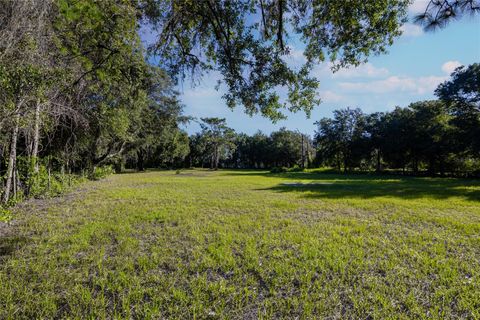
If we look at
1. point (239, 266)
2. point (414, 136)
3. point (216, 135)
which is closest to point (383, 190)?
point (239, 266)

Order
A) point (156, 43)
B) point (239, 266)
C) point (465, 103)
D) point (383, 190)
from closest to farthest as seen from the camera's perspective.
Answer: point (239, 266) < point (156, 43) < point (383, 190) < point (465, 103)

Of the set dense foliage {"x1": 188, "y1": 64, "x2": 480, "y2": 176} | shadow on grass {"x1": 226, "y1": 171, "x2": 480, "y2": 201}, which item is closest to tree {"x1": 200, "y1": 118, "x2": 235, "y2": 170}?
dense foliage {"x1": 188, "y1": 64, "x2": 480, "y2": 176}

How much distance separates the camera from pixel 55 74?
3.57m

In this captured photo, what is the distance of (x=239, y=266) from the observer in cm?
289

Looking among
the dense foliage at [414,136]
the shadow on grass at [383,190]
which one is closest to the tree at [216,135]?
the dense foliage at [414,136]

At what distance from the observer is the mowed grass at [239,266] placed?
209 centimetres

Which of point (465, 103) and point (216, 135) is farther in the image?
point (216, 135)

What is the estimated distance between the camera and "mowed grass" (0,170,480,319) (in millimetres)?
2092

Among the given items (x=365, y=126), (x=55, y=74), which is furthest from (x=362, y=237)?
(x=365, y=126)

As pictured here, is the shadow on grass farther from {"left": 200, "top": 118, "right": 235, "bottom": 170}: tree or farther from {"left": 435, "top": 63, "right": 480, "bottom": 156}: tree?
{"left": 200, "top": 118, "right": 235, "bottom": 170}: tree

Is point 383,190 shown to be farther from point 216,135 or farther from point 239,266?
point 216,135

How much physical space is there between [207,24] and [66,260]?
4.37 meters

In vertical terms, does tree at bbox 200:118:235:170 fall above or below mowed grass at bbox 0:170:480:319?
above

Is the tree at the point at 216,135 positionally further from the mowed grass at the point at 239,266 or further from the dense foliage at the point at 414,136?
the mowed grass at the point at 239,266
